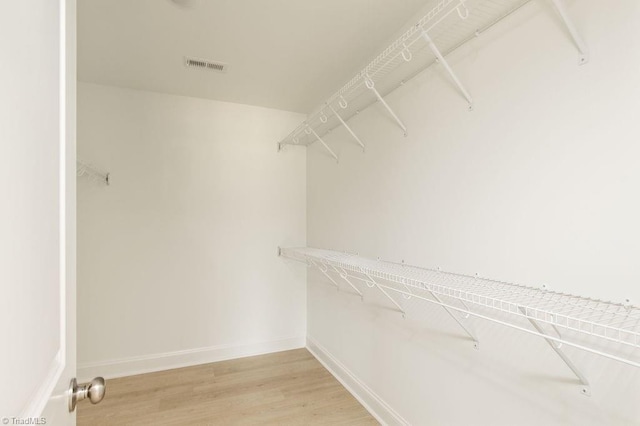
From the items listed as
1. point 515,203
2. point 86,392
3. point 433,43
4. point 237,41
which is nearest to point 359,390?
point 515,203

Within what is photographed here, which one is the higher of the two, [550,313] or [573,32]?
[573,32]

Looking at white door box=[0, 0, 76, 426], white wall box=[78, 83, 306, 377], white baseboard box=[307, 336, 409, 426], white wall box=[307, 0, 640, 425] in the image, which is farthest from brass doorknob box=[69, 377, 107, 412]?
white wall box=[78, 83, 306, 377]

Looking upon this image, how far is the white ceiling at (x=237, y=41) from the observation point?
1.55 meters

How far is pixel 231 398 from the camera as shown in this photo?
2152mm

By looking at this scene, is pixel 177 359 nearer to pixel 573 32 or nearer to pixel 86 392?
pixel 86 392

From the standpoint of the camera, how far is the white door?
40cm

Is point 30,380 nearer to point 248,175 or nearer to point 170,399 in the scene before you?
point 170,399

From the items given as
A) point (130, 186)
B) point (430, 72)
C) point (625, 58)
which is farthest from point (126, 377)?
→ point (625, 58)

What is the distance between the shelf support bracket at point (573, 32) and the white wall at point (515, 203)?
0.02 m

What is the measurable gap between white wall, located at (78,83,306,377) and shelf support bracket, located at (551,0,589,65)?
2342mm

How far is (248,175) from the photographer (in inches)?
113

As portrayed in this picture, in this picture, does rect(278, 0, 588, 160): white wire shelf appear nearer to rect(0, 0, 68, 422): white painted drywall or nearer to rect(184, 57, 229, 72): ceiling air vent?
rect(184, 57, 229, 72): ceiling air vent

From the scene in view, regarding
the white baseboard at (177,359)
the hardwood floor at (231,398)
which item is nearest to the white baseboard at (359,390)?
the hardwood floor at (231,398)

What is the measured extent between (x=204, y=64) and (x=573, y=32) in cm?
205
